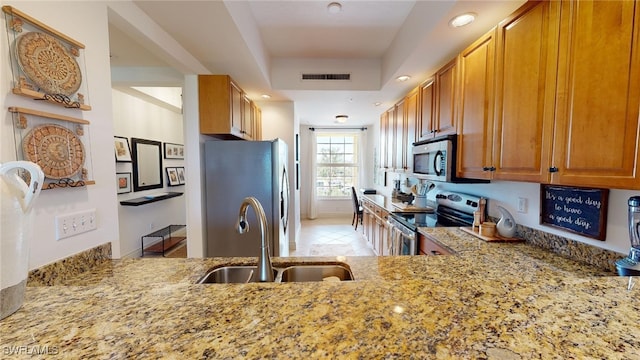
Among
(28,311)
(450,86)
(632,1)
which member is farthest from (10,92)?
(450,86)

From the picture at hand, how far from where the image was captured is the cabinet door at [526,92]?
1232 millimetres

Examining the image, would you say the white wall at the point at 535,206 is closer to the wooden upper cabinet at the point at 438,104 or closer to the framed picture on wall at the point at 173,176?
the wooden upper cabinet at the point at 438,104

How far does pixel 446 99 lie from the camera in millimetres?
2154

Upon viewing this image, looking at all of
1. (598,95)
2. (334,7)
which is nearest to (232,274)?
(598,95)

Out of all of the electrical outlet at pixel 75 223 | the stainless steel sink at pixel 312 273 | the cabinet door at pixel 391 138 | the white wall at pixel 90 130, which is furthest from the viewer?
the cabinet door at pixel 391 138

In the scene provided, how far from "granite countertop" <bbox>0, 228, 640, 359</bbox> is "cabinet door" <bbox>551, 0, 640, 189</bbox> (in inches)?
17.7

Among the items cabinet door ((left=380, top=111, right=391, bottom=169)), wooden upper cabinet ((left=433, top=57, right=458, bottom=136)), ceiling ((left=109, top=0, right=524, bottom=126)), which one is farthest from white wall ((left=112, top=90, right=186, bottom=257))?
wooden upper cabinet ((left=433, top=57, right=458, bottom=136))

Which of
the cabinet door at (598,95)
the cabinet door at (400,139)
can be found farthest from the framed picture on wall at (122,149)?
the cabinet door at (598,95)

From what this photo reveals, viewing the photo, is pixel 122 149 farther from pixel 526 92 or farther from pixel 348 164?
pixel 348 164

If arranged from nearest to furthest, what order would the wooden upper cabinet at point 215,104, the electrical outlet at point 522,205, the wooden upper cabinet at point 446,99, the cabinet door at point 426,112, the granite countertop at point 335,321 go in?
the granite countertop at point 335,321
the electrical outlet at point 522,205
the wooden upper cabinet at point 446,99
the cabinet door at point 426,112
the wooden upper cabinet at point 215,104

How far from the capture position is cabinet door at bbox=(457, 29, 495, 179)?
1642 mm

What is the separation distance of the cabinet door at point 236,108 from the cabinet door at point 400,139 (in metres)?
2.05

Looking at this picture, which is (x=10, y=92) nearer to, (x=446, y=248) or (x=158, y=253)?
(x=446, y=248)

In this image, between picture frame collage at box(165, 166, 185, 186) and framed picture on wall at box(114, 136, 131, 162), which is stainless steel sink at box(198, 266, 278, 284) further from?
picture frame collage at box(165, 166, 185, 186)
